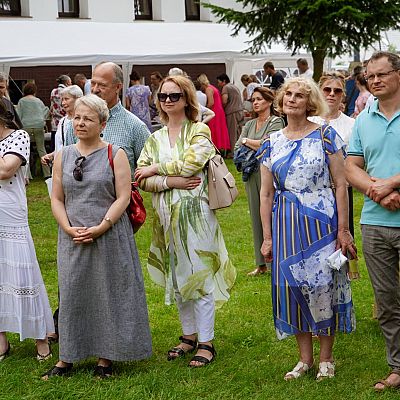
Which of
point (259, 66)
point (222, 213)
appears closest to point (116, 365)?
point (222, 213)

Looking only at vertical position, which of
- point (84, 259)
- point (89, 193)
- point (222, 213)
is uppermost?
point (89, 193)

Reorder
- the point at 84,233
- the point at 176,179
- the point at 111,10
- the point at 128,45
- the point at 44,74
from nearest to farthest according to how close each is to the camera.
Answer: the point at 84,233 < the point at 176,179 < the point at 44,74 < the point at 128,45 < the point at 111,10

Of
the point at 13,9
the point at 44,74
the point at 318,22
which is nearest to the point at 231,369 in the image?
the point at 318,22

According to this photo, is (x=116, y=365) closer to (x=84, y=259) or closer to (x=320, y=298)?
(x=84, y=259)

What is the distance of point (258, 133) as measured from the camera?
852 centimetres

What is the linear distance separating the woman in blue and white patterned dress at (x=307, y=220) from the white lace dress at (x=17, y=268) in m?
1.80

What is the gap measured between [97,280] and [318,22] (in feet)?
51.4

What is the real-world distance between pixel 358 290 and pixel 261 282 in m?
1.05

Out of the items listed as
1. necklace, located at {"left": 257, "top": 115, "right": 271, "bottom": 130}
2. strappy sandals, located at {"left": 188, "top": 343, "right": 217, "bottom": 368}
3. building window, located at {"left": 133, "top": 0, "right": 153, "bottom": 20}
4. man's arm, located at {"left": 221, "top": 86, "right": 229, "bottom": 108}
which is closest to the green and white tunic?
strappy sandals, located at {"left": 188, "top": 343, "right": 217, "bottom": 368}

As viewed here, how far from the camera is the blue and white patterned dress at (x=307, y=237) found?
538 centimetres

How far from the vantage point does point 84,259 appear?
559cm

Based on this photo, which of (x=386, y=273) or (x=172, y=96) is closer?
(x=386, y=273)

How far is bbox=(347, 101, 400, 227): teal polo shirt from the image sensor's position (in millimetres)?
5051

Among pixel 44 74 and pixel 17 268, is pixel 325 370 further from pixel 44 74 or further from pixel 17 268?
pixel 44 74
